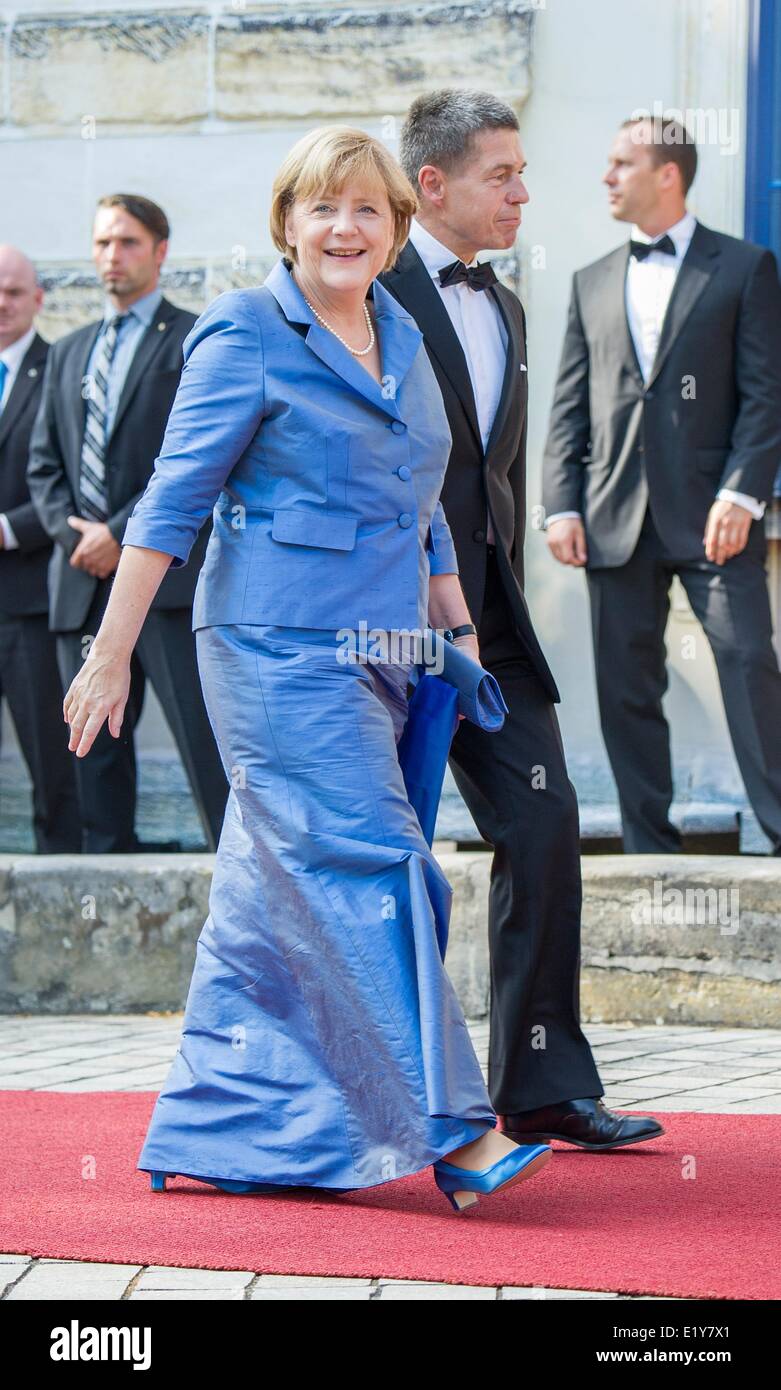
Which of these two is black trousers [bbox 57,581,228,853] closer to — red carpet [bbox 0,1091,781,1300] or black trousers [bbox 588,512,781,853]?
black trousers [bbox 588,512,781,853]

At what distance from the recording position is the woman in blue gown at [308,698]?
387 centimetres

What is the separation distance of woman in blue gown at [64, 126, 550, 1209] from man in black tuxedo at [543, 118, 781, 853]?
2644 millimetres

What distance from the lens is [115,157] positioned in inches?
333

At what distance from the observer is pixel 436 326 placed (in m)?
4.51

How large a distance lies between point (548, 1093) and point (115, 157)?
16.7 ft

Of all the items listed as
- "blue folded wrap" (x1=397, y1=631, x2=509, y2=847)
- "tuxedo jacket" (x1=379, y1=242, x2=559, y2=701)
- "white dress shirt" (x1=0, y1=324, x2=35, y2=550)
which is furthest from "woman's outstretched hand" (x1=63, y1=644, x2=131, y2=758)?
"white dress shirt" (x1=0, y1=324, x2=35, y2=550)

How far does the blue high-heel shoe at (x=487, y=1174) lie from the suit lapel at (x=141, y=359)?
3865 millimetres

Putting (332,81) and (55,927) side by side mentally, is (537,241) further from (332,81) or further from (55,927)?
(55,927)

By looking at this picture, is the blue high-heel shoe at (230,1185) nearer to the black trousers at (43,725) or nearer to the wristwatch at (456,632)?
the wristwatch at (456,632)

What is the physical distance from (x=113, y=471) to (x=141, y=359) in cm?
37

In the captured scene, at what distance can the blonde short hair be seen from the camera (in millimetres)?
3988

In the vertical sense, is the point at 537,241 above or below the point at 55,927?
above

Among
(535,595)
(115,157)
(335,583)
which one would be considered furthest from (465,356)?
(115,157)
